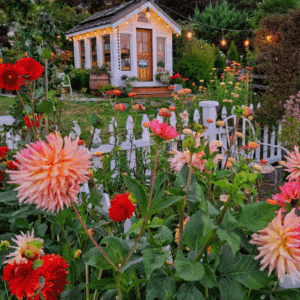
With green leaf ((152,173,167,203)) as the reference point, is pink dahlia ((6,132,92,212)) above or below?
above

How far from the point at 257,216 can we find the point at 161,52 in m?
13.1

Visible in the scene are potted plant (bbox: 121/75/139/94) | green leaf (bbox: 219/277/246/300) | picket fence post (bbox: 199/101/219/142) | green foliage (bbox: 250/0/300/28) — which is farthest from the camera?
green foliage (bbox: 250/0/300/28)

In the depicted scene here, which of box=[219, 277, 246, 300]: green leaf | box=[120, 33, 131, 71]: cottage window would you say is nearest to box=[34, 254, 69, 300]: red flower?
box=[219, 277, 246, 300]: green leaf

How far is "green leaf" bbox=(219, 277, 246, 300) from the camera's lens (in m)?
0.53

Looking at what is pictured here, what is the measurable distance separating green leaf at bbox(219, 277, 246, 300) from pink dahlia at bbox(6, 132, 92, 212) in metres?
0.28

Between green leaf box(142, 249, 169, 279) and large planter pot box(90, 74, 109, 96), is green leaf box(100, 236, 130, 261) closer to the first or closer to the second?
green leaf box(142, 249, 169, 279)

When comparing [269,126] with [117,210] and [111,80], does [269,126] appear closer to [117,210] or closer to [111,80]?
[117,210]

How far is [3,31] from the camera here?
50.3 feet

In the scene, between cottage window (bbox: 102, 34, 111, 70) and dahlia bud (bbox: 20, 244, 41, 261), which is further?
cottage window (bbox: 102, 34, 111, 70)

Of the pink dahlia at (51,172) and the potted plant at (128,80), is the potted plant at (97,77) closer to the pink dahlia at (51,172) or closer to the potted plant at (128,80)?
the potted plant at (128,80)

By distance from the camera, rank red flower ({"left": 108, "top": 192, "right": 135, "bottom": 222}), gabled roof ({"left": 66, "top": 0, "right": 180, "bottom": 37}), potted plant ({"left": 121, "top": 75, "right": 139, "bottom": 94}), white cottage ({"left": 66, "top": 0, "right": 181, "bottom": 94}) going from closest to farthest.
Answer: red flower ({"left": 108, "top": 192, "right": 135, "bottom": 222}), gabled roof ({"left": 66, "top": 0, "right": 180, "bottom": 37}), potted plant ({"left": 121, "top": 75, "right": 139, "bottom": 94}), white cottage ({"left": 66, "top": 0, "right": 181, "bottom": 94})

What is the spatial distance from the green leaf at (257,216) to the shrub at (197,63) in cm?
1182

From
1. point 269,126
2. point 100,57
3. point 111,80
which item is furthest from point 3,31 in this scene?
point 269,126

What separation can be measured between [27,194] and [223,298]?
13.5 inches
